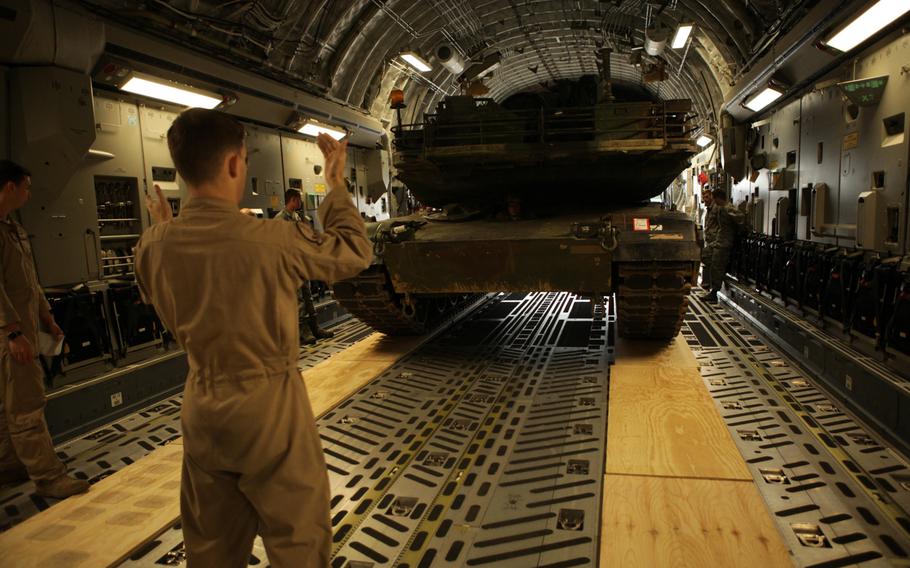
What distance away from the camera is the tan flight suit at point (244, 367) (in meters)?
1.80

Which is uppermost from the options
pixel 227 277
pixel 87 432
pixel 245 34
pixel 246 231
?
pixel 245 34

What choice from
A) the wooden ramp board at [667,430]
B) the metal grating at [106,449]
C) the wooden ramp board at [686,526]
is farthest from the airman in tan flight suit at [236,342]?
the metal grating at [106,449]

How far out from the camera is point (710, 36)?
34.0ft

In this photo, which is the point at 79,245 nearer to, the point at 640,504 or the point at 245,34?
the point at 245,34

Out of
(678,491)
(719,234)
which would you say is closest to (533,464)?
(678,491)

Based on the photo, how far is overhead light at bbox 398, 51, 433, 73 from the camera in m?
10.5

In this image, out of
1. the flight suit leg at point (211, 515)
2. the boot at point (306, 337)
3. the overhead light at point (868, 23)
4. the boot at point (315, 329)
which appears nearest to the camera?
the flight suit leg at point (211, 515)

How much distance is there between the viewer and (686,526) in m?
2.77

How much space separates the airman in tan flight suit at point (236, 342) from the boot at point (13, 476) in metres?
2.93

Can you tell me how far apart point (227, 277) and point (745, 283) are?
9854 millimetres

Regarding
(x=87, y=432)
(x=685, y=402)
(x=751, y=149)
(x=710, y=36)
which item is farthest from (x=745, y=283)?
(x=87, y=432)

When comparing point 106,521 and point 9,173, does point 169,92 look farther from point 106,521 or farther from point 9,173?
point 106,521

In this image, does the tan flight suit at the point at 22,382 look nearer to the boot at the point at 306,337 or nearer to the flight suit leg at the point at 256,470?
the flight suit leg at the point at 256,470

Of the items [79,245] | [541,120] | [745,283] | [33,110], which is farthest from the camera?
[745,283]
